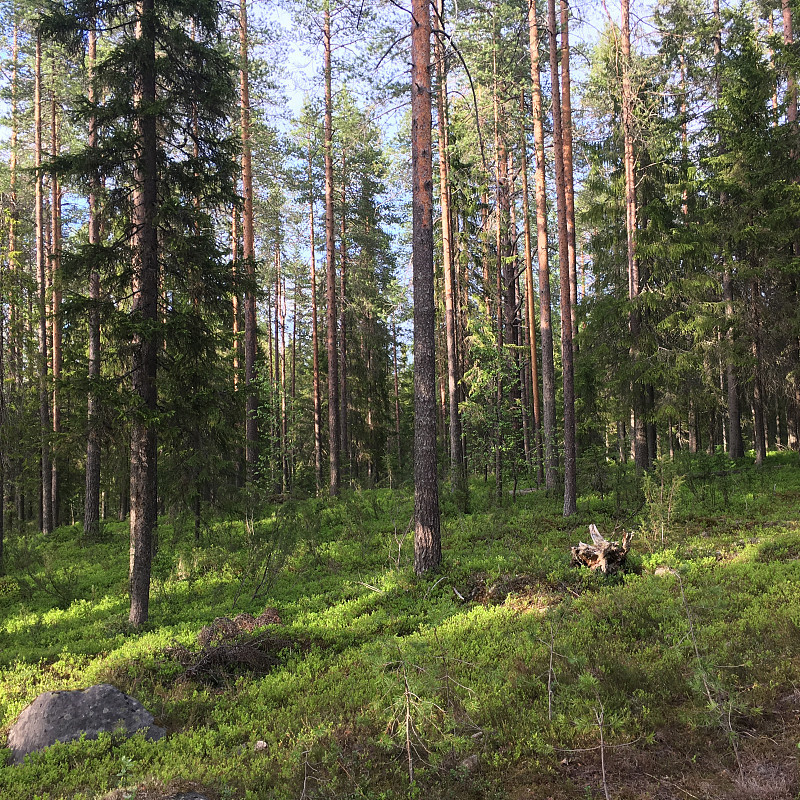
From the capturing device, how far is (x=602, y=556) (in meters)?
8.48

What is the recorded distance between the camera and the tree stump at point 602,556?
836cm

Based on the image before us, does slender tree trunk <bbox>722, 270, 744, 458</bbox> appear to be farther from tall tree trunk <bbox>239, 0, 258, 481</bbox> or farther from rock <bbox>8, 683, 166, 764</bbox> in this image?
rock <bbox>8, 683, 166, 764</bbox>

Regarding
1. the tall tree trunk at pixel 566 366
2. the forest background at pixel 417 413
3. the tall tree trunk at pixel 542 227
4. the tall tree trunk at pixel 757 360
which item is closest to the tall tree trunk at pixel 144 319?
the forest background at pixel 417 413

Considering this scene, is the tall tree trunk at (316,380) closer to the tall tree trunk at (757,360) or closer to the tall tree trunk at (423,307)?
the tall tree trunk at (423,307)

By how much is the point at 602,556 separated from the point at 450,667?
3.95m

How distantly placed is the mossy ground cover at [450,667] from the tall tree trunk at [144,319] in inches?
44.7

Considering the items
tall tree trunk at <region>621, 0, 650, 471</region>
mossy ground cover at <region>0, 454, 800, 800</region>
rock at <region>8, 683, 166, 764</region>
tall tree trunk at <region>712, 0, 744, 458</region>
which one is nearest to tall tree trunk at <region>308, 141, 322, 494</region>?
mossy ground cover at <region>0, 454, 800, 800</region>

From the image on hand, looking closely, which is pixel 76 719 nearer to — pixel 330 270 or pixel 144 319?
pixel 144 319

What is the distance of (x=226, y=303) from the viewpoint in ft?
32.8

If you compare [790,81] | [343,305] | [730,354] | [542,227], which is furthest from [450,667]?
[790,81]

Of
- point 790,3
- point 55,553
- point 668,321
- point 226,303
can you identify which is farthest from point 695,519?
point 790,3

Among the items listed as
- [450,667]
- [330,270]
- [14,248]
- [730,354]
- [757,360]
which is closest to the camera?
[450,667]

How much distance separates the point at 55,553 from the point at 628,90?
68.2 feet

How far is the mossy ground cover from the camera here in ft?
13.9
